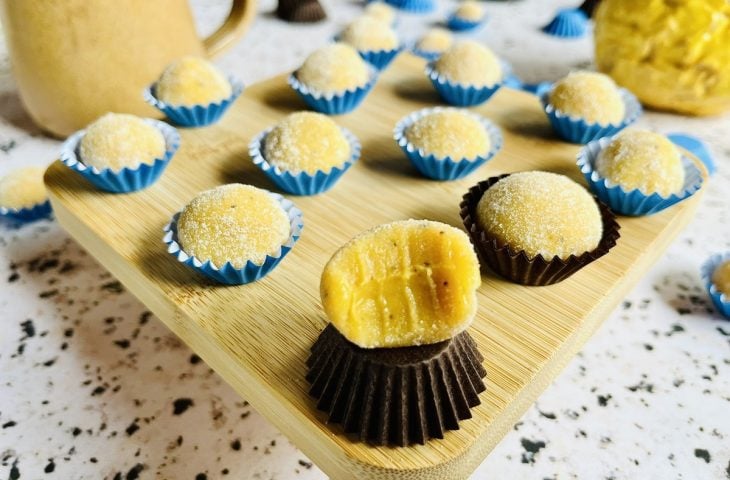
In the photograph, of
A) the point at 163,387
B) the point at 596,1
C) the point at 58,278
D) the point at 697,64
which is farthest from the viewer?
the point at 596,1

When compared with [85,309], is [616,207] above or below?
above

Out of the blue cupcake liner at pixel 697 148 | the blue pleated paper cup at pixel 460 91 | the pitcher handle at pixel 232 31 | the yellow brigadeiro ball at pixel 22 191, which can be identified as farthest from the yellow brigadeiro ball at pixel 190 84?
the blue cupcake liner at pixel 697 148

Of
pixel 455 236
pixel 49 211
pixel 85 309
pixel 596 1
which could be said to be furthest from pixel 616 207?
pixel 596 1

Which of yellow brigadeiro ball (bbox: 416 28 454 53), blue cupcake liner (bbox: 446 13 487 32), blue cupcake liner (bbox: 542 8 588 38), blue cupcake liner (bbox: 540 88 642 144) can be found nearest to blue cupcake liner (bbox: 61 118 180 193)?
blue cupcake liner (bbox: 540 88 642 144)

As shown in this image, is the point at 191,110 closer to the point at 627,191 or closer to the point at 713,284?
the point at 627,191

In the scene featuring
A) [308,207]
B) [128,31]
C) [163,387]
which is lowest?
[163,387]

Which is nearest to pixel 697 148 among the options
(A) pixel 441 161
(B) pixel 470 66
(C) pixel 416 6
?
(B) pixel 470 66

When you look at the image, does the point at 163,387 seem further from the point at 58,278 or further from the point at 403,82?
the point at 403,82

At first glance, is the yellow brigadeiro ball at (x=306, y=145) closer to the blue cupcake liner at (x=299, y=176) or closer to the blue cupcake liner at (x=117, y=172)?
the blue cupcake liner at (x=299, y=176)

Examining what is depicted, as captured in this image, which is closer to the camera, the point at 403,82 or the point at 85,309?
the point at 85,309
